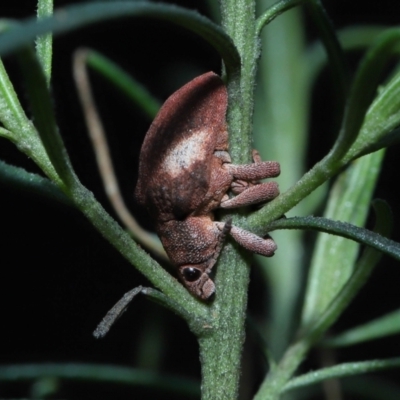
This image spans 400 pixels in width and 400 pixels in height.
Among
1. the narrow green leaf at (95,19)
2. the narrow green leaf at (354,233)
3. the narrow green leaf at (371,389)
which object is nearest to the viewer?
the narrow green leaf at (95,19)

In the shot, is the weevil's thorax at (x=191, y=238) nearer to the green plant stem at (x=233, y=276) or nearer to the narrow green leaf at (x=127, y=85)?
the green plant stem at (x=233, y=276)

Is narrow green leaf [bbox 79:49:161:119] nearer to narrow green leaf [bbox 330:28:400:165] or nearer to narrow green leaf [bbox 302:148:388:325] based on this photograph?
narrow green leaf [bbox 302:148:388:325]

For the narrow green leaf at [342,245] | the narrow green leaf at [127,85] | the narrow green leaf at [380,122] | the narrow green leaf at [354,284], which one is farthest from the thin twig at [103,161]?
the narrow green leaf at [380,122]

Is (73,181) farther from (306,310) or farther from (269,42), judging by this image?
(269,42)

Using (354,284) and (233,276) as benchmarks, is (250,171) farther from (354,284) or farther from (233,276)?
(354,284)

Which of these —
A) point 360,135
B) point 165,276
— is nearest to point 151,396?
point 165,276

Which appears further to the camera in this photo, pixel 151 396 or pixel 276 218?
pixel 151 396

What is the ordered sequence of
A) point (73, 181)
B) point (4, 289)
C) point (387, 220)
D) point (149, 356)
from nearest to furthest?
point (73, 181), point (387, 220), point (149, 356), point (4, 289)

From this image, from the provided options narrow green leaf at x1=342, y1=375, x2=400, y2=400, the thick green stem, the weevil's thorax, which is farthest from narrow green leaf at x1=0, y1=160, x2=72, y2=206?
narrow green leaf at x1=342, y1=375, x2=400, y2=400
